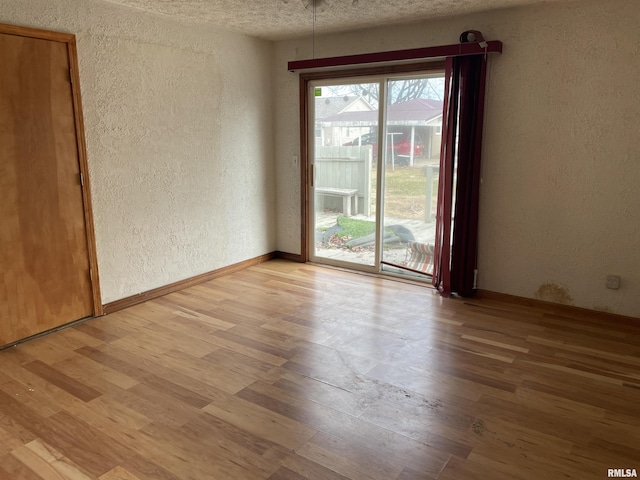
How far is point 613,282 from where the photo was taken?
3.73 m

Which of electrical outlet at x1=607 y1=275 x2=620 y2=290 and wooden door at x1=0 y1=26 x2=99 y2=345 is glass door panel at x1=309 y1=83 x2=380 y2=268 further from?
wooden door at x1=0 y1=26 x2=99 y2=345

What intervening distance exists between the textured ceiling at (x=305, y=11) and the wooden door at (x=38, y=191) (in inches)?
33.3

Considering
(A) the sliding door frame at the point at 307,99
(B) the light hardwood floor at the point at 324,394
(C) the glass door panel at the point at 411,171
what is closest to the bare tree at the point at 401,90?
(C) the glass door panel at the point at 411,171

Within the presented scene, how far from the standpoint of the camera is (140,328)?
3623 mm

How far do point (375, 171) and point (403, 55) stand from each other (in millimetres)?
1145

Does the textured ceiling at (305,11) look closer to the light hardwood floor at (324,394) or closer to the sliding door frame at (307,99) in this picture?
the sliding door frame at (307,99)

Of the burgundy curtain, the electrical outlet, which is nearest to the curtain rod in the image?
the burgundy curtain

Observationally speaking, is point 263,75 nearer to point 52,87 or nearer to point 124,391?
point 52,87

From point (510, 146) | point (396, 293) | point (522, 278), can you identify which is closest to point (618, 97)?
point (510, 146)

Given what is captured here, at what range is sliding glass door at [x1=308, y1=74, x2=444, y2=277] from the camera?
4.49m

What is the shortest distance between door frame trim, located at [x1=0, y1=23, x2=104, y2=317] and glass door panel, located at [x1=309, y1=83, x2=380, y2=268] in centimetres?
241

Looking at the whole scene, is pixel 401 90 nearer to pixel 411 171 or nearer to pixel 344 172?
pixel 411 171

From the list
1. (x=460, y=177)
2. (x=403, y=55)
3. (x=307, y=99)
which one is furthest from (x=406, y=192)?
(x=307, y=99)

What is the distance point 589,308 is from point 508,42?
2280 millimetres
